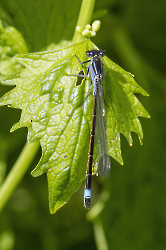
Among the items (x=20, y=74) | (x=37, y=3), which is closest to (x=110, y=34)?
(x=37, y=3)

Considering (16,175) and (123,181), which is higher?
(16,175)

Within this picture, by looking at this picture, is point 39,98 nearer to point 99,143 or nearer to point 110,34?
point 99,143

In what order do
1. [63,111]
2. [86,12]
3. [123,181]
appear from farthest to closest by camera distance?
[123,181], [86,12], [63,111]

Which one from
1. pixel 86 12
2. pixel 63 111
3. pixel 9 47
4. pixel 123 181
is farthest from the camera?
pixel 123 181

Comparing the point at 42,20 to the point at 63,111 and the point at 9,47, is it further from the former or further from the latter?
the point at 63,111

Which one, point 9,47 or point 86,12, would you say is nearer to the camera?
point 86,12

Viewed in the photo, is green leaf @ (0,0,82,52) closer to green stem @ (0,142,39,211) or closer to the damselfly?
the damselfly

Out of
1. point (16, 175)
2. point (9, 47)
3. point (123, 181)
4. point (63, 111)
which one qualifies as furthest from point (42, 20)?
point (123, 181)

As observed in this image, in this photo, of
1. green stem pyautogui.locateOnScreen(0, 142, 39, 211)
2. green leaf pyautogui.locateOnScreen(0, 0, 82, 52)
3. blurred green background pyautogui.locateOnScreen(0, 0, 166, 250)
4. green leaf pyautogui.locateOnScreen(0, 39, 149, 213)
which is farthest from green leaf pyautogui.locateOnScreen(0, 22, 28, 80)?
green stem pyautogui.locateOnScreen(0, 142, 39, 211)
